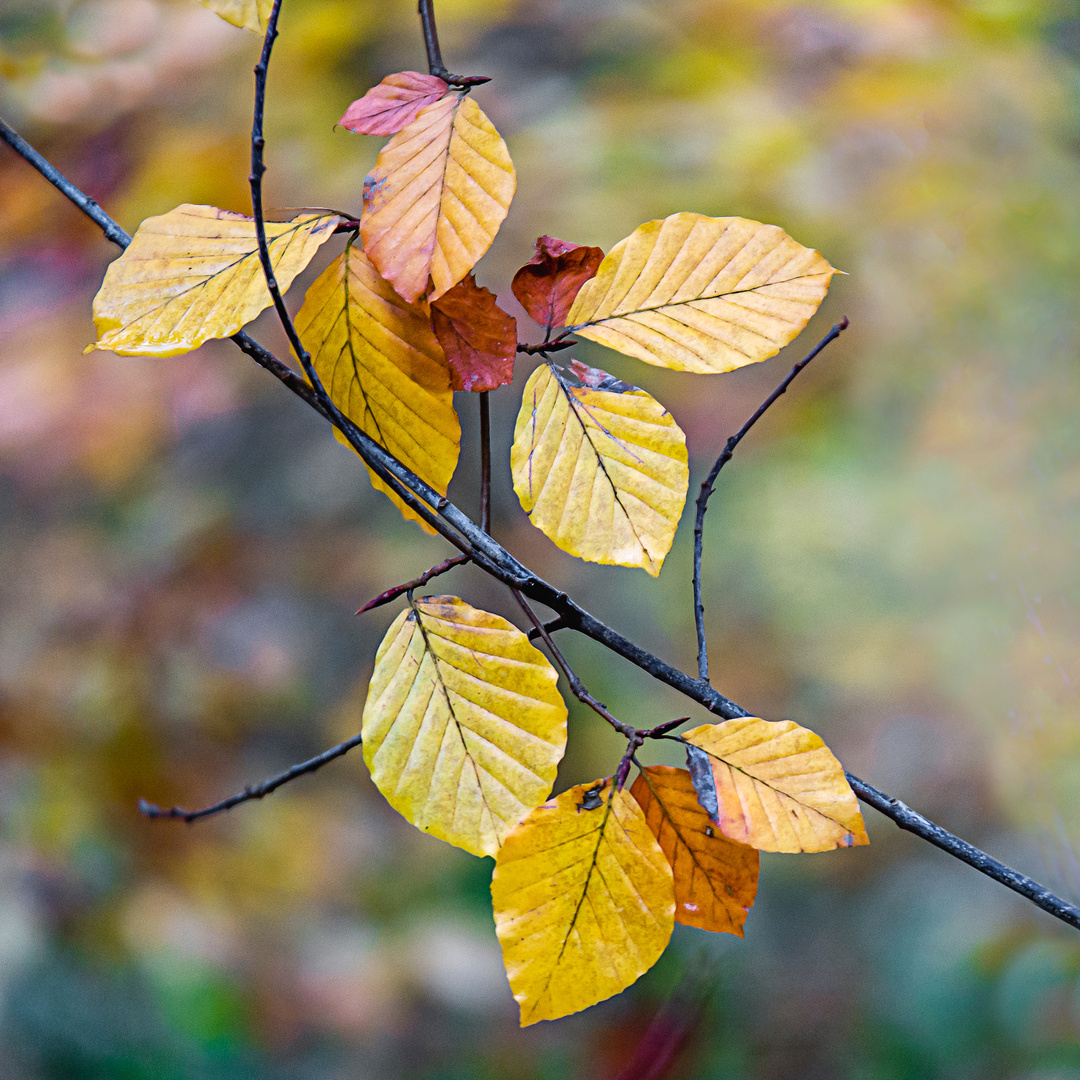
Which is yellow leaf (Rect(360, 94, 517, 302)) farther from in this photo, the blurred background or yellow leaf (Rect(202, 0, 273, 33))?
the blurred background

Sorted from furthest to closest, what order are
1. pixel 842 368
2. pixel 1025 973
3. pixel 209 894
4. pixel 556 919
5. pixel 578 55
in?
1. pixel 578 55
2. pixel 842 368
3. pixel 209 894
4. pixel 1025 973
5. pixel 556 919

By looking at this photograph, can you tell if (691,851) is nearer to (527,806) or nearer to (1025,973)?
(527,806)

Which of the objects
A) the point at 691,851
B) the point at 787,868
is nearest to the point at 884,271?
the point at 787,868

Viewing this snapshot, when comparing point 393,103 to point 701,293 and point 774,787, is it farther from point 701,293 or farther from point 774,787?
point 774,787

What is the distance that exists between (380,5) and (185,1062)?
1.48 meters

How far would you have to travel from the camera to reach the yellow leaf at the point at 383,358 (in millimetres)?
245

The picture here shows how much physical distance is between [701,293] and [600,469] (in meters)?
0.06

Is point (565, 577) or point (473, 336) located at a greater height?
point (473, 336)

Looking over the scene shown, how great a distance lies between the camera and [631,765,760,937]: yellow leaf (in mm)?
233

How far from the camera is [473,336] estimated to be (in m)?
0.25

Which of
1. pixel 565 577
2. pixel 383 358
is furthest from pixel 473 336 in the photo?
pixel 565 577

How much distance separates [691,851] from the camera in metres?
0.24

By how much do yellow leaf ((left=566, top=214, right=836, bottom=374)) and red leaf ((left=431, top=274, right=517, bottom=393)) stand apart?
2cm

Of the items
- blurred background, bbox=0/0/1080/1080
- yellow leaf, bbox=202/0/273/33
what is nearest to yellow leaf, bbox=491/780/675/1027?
yellow leaf, bbox=202/0/273/33
